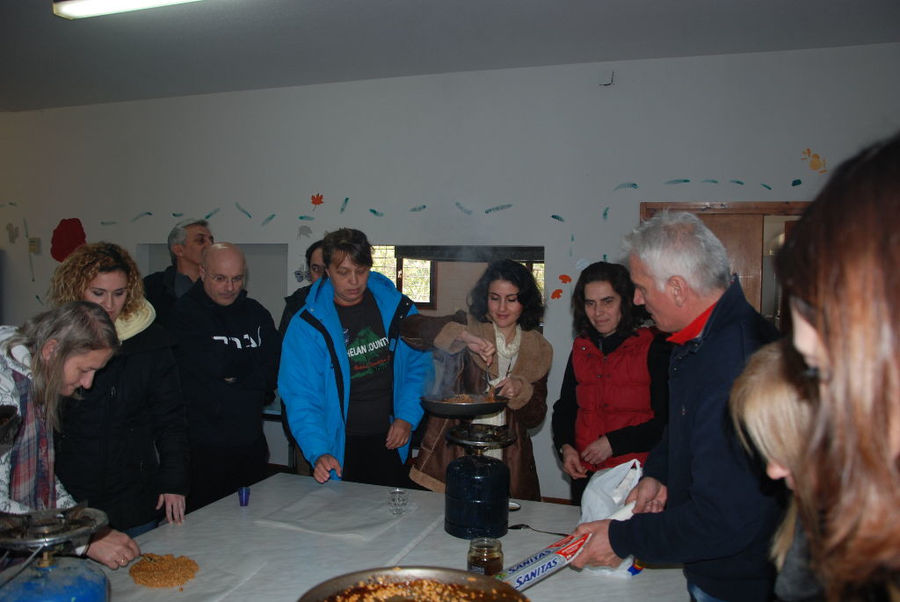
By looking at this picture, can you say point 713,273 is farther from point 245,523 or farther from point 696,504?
point 245,523

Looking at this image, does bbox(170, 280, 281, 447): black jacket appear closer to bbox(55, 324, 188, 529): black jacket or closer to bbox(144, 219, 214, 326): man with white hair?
bbox(55, 324, 188, 529): black jacket

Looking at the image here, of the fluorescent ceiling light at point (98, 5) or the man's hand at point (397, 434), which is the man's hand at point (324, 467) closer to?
the man's hand at point (397, 434)

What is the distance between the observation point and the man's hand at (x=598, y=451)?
8.82 feet

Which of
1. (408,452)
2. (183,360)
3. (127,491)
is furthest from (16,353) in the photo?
(408,452)

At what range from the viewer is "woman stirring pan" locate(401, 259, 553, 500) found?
2811 millimetres

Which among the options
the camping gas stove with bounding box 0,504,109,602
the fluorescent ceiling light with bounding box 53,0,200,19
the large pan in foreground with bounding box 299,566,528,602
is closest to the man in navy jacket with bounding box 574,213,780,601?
the large pan in foreground with bounding box 299,566,528,602

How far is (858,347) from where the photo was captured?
659 millimetres

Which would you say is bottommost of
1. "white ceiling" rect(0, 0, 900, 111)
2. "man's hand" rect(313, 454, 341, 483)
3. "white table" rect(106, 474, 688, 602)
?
"white table" rect(106, 474, 688, 602)

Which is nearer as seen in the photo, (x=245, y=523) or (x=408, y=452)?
(x=245, y=523)

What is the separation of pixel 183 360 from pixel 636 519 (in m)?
2.21

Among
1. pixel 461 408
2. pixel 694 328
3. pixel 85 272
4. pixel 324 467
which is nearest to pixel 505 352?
pixel 461 408

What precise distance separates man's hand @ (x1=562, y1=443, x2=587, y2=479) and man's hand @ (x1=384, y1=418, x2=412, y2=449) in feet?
2.32

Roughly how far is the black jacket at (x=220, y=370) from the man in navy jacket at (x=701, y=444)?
1900mm

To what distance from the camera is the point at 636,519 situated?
1.71 metres
